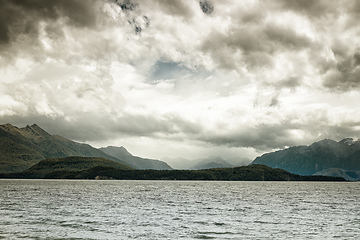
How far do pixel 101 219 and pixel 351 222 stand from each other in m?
51.7

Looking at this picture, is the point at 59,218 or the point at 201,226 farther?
the point at 59,218

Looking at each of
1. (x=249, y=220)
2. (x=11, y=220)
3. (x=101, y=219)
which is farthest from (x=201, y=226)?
(x=11, y=220)

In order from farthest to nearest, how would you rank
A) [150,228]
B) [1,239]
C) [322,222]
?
[322,222], [150,228], [1,239]

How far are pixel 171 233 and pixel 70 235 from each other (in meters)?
15.3

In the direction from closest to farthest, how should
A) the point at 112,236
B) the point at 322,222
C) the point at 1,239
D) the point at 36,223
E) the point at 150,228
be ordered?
1. the point at 1,239
2. the point at 112,236
3. the point at 150,228
4. the point at 36,223
5. the point at 322,222

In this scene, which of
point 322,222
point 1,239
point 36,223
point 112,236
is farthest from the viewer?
point 322,222

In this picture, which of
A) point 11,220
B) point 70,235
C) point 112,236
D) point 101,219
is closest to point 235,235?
point 112,236

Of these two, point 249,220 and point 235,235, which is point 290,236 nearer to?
point 235,235

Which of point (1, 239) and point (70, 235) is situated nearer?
point (1, 239)

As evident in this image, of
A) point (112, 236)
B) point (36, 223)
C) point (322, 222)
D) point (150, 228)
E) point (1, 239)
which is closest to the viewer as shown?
point (1, 239)

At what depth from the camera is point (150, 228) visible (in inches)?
2037

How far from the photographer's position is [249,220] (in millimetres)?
62125

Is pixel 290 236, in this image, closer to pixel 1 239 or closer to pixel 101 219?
pixel 101 219

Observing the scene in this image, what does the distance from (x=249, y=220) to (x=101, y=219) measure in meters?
30.6
